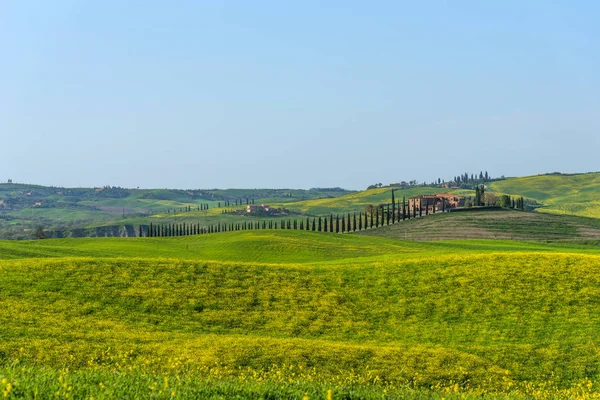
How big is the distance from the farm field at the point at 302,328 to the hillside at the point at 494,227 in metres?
93.2

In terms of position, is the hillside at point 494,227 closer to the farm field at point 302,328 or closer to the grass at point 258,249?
the grass at point 258,249

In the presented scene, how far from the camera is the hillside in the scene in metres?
145

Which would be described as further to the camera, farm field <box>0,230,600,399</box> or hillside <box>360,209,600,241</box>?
hillside <box>360,209,600,241</box>

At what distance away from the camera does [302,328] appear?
3731 centimetres

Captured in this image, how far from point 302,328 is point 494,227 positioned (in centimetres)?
12606

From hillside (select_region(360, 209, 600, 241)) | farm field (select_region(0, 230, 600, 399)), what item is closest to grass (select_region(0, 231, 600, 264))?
hillside (select_region(360, 209, 600, 241))

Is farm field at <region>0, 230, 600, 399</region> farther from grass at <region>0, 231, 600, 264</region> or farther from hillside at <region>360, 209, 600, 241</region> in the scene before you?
hillside at <region>360, 209, 600, 241</region>

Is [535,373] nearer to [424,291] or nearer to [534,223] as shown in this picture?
[424,291]

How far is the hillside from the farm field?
306 ft

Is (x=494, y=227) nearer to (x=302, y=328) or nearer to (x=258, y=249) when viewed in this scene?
(x=258, y=249)

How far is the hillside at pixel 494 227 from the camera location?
477 ft

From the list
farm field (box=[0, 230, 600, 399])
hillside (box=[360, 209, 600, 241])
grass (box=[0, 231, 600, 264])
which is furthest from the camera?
hillside (box=[360, 209, 600, 241])

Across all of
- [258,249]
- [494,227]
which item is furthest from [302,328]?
[494,227]

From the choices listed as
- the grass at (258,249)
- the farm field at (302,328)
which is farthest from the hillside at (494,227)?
the farm field at (302,328)
